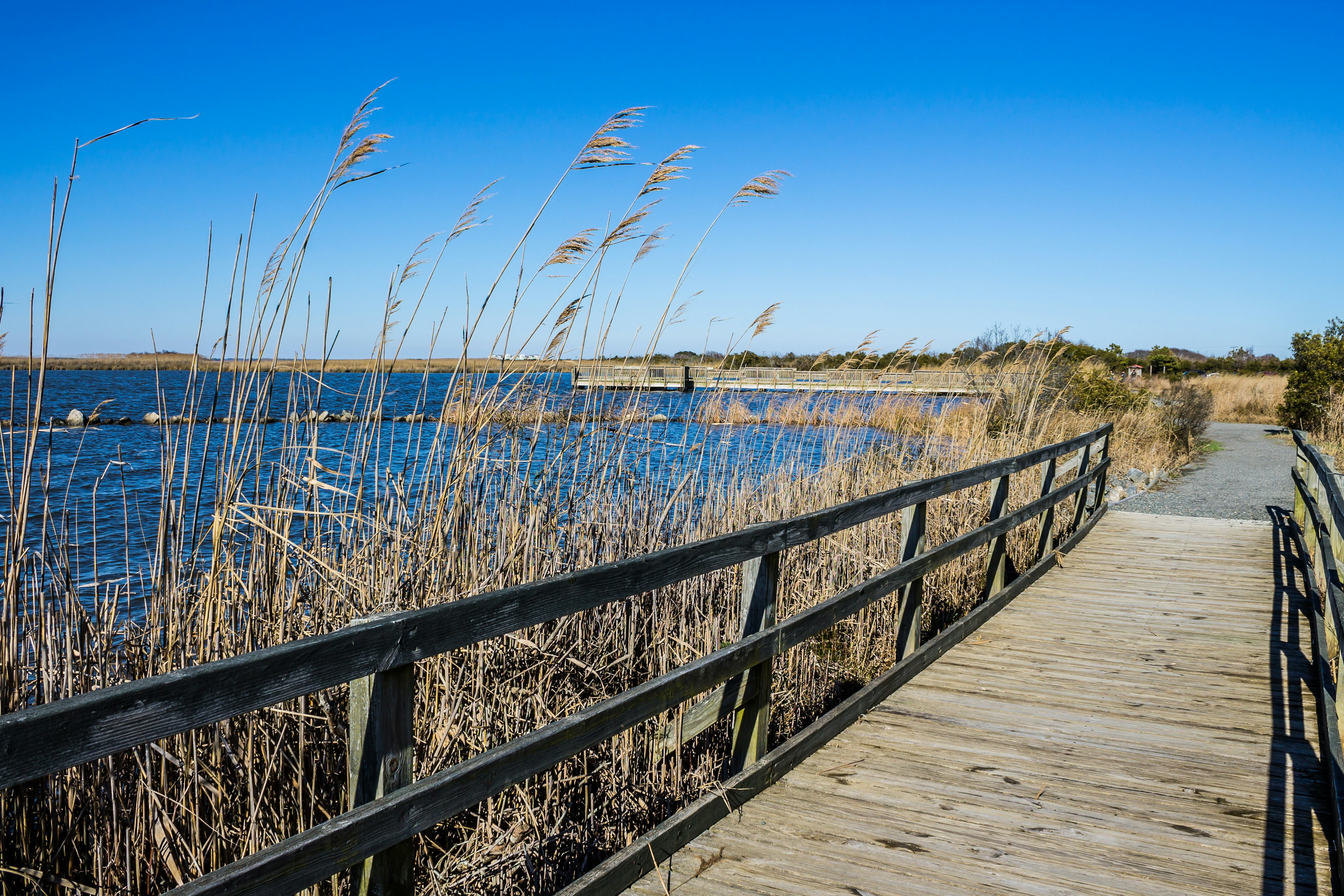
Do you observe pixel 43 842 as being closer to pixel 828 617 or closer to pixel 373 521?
pixel 373 521

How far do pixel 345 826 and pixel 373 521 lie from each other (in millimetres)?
1746

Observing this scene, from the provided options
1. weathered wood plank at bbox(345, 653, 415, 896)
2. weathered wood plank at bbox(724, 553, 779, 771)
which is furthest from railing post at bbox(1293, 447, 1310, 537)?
weathered wood plank at bbox(345, 653, 415, 896)

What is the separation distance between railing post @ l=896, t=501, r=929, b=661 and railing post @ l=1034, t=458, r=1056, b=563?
2788 millimetres

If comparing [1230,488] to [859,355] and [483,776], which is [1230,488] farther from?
[483,776]

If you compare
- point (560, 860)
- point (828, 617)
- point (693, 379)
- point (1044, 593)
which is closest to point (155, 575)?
point (560, 860)

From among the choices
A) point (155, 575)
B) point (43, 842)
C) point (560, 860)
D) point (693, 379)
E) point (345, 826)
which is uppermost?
point (693, 379)

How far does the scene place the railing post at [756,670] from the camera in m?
3.25

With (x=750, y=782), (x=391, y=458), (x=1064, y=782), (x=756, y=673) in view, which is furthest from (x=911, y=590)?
(x=391, y=458)

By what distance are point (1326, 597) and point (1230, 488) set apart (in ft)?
35.1

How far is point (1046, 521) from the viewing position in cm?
755

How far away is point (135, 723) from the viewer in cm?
145

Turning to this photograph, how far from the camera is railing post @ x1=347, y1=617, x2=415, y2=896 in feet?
6.21

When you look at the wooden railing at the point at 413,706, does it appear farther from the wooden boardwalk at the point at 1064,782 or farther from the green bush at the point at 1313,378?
the green bush at the point at 1313,378

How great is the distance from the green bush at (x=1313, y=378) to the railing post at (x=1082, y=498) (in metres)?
13.1
